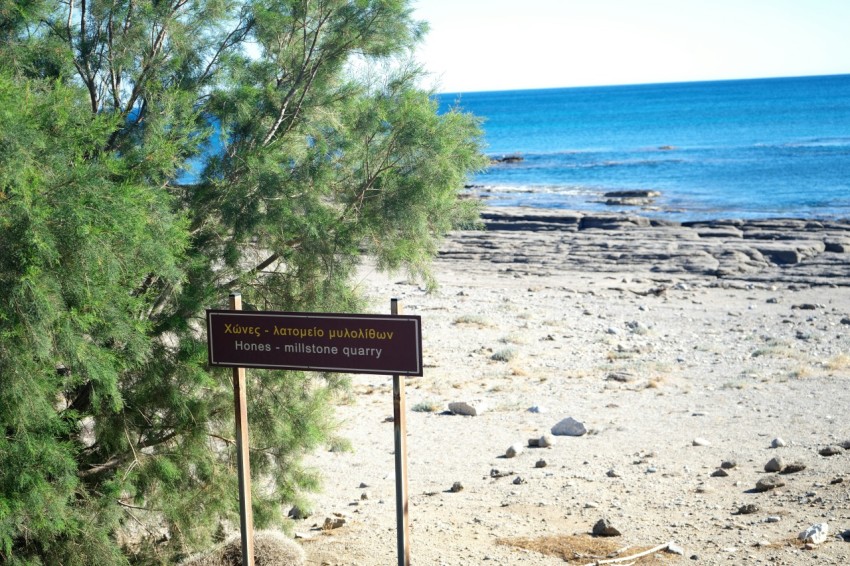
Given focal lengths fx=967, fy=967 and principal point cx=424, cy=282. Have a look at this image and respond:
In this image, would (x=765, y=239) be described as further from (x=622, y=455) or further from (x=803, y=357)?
(x=622, y=455)

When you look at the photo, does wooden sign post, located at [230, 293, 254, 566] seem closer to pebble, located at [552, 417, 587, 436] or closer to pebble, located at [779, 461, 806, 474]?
pebble, located at [779, 461, 806, 474]

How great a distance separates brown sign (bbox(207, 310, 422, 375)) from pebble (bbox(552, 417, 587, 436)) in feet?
25.4

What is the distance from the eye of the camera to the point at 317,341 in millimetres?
6449

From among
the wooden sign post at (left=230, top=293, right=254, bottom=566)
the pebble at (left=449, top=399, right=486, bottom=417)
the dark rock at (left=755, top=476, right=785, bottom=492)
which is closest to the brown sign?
the wooden sign post at (left=230, top=293, right=254, bottom=566)

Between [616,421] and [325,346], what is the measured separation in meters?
8.81

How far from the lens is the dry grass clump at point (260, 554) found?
335 inches

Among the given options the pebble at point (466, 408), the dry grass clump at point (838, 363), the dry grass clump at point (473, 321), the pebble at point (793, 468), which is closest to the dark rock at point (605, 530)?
the pebble at point (793, 468)

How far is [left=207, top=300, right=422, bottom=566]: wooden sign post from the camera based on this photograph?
6258mm

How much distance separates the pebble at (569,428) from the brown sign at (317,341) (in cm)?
775

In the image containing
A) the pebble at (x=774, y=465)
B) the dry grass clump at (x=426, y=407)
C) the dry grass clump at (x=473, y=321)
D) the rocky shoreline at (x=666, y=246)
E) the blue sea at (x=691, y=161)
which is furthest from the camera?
the blue sea at (x=691, y=161)

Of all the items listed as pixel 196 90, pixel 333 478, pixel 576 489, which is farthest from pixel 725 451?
pixel 196 90

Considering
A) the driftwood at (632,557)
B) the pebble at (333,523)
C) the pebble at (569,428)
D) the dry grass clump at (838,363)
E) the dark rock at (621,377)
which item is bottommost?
the pebble at (333,523)

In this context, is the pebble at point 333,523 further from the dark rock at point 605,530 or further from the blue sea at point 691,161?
the blue sea at point 691,161

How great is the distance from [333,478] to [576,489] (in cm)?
310
